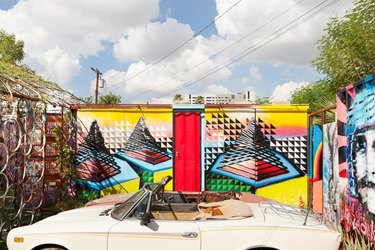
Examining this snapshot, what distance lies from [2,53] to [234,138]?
75.7ft

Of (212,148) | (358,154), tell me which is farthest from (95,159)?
(358,154)

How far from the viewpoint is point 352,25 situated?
53.6ft

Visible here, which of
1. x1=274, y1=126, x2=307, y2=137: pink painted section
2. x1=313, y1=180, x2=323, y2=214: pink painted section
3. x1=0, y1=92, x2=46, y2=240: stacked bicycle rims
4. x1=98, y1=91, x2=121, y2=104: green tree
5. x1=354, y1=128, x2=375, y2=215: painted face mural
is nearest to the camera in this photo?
x1=354, y1=128, x2=375, y2=215: painted face mural

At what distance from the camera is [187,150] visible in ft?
34.5

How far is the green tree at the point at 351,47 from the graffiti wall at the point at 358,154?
896 cm

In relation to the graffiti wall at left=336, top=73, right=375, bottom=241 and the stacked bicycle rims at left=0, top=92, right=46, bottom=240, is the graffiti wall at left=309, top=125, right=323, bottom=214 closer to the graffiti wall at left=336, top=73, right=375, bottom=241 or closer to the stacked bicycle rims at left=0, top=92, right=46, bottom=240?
the graffiti wall at left=336, top=73, right=375, bottom=241

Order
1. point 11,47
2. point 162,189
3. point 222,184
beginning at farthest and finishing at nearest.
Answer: point 11,47 → point 222,184 → point 162,189

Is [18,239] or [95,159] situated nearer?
[18,239]

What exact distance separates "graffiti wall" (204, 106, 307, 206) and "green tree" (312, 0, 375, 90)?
228 inches

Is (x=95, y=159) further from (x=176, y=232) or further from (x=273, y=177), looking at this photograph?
(x=176, y=232)

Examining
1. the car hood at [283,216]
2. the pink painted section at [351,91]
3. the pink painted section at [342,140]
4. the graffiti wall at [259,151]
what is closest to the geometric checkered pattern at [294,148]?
the graffiti wall at [259,151]

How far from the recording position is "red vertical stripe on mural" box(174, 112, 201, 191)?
10.5 m

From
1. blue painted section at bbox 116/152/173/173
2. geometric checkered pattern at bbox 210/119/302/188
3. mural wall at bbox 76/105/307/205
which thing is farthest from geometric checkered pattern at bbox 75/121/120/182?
geometric checkered pattern at bbox 210/119/302/188

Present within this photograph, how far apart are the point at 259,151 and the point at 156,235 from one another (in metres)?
6.52
